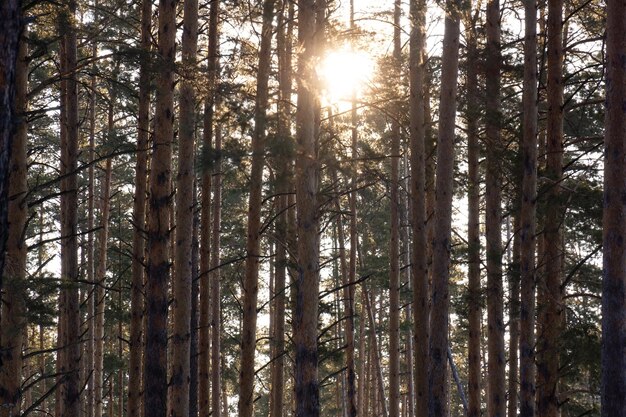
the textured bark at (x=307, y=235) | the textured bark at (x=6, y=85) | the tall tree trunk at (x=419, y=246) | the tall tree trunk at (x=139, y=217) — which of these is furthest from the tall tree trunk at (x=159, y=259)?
the textured bark at (x=6, y=85)

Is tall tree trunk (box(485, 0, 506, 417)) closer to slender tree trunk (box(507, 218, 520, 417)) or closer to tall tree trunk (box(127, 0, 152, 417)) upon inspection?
slender tree trunk (box(507, 218, 520, 417))

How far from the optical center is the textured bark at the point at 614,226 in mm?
8688

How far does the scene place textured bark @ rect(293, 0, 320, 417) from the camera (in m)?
9.55

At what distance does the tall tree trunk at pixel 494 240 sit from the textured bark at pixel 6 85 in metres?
8.68

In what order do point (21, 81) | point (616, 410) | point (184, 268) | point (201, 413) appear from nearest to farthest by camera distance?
point (616, 410) → point (21, 81) → point (184, 268) → point (201, 413)

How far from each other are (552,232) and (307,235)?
13.6 feet

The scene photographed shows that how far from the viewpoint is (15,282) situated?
27.6 feet

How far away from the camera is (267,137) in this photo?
29.2 ft

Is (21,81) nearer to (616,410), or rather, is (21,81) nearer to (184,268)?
(184,268)

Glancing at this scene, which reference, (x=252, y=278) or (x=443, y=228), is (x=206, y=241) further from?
(x=443, y=228)

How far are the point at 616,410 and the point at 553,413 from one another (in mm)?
2592

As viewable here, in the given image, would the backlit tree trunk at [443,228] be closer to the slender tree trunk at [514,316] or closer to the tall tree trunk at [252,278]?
the slender tree trunk at [514,316]

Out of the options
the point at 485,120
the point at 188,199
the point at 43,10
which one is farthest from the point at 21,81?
the point at 485,120

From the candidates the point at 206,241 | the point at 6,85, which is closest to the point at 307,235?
the point at 206,241
